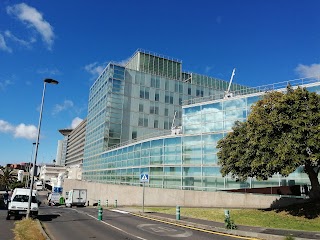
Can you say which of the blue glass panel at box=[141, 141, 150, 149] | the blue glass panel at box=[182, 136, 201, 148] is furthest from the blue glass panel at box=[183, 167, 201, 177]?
the blue glass panel at box=[141, 141, 150, 149]

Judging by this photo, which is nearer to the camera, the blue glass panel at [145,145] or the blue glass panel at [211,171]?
the blue glass panel at [211,171]

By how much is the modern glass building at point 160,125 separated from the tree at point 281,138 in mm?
9790

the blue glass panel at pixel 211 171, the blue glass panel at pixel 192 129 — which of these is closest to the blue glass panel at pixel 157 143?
the blue glass panel at pixel 192 129

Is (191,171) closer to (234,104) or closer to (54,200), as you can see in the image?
(234,104)

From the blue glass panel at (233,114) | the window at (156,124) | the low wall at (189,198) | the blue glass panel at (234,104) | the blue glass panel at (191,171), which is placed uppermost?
the window at (156,124)

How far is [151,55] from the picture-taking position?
69.6m

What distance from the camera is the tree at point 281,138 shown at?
16891mm

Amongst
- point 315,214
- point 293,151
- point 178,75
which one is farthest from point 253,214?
point 178,75

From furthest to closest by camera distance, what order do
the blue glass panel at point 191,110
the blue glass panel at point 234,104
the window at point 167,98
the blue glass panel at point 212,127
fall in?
the window at point 167,98 → the blue glass panel at point 191,110 → the blue glass panel at point 212,127 → the blue glass panel at point 234,104

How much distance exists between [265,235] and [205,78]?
64.0 m

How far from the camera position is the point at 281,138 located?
1775 cm

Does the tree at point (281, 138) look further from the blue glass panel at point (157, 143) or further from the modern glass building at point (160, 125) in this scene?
the blue glass panel at point (157, 143)

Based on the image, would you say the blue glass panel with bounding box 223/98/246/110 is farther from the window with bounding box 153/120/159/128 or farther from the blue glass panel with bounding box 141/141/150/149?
the window with bounding box 153/120/159/128

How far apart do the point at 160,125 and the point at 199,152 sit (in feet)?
102
